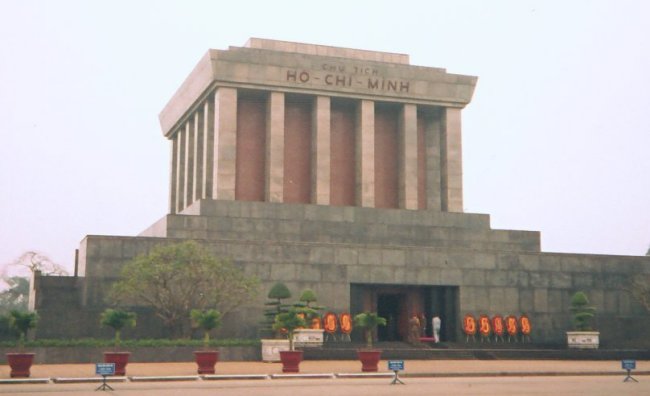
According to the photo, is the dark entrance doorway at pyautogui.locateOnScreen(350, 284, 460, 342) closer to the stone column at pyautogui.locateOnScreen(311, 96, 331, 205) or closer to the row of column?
the row of column

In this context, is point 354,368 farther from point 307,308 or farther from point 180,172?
point 180,172

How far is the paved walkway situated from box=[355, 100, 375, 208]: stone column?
13424 mm

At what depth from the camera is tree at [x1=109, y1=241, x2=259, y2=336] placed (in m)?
35.4

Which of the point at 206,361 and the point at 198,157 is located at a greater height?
the point at 198,157

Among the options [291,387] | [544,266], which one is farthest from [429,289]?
[291,387]

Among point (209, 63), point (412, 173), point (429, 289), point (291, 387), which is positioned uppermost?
point (209, 63)

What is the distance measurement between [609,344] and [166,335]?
20754 mm

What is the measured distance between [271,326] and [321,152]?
12.0 m

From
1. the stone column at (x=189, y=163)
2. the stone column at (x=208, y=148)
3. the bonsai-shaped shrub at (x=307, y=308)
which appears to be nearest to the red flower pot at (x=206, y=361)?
the bonsai-shaped shrub at (x=307, y=308)

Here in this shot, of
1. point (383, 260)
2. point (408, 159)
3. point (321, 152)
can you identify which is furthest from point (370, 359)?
point (408, 159)

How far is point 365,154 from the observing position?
4728 centimetres

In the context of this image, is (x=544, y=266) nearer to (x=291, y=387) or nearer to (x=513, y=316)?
(x=513, y=316)

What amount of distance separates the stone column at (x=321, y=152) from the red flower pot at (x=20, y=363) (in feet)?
72.0

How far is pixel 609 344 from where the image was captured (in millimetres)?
42656
